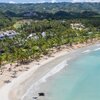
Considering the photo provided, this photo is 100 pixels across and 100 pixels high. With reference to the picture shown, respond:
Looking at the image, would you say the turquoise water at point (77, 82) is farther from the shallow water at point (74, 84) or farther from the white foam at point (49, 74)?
the white foam at point (49, 74)

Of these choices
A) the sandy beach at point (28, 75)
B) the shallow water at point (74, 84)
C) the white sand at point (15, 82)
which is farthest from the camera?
the shallow water at point (74, 84)

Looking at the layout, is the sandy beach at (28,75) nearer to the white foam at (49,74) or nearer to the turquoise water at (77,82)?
the white foam at (49,74)

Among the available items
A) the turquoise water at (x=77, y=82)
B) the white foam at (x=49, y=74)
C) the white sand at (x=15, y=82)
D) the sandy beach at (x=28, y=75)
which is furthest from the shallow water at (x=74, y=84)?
the white sand at (x=15, y=82)

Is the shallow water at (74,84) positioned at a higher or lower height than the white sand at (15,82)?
lower

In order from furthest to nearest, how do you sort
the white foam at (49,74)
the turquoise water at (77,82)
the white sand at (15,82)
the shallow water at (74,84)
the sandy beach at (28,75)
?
the white foam at (49,74) → the turquoise water at (77,82) → the shallow water at (74,84) → the sandy beach at (28,75) → the white sand at (15,82)

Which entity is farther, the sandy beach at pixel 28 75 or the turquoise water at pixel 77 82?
the turquoise water at pixel 77 82

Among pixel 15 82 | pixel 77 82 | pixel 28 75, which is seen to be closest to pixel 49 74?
pixel 28 75

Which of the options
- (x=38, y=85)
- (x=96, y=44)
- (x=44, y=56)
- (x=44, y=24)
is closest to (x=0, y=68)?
(x=38, y=85)
